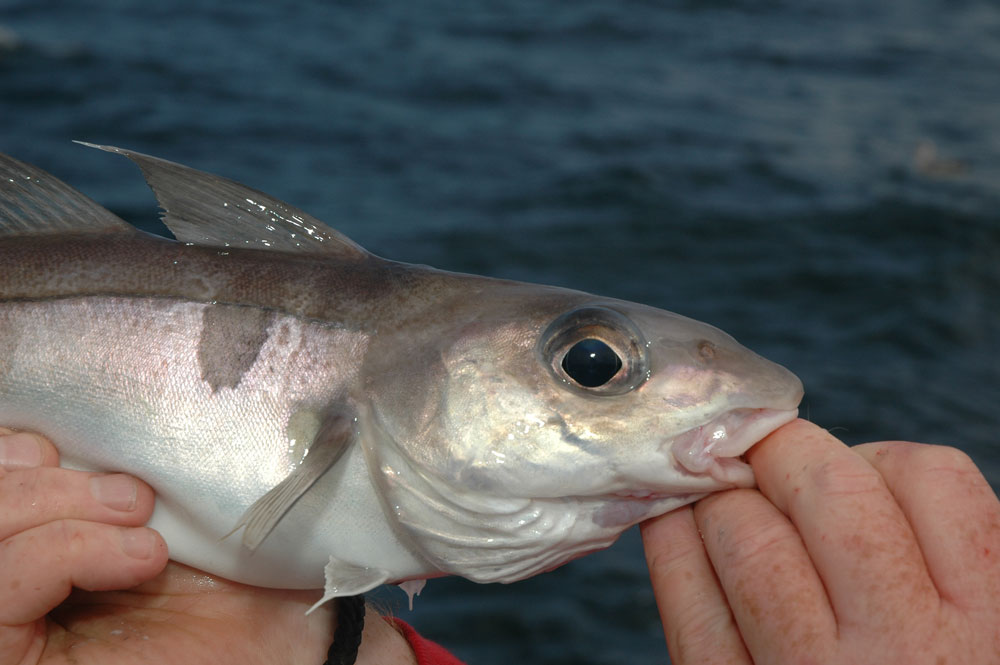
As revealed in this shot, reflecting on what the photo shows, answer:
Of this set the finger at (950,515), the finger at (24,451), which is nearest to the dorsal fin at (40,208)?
the finger at (24,451)

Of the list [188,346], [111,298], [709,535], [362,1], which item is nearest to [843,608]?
[709,535]

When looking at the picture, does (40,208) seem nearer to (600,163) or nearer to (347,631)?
(347,631)

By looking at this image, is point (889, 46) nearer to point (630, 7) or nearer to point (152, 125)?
point (630, 7)

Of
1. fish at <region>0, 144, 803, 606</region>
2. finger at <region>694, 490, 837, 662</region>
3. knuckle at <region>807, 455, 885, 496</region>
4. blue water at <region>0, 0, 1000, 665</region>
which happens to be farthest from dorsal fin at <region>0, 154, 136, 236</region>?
blue water at <region>0, 0, 1000, 665</region>

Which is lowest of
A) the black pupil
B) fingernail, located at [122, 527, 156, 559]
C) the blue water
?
the blue water

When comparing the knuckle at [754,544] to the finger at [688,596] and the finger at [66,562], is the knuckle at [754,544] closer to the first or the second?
the finger at [688,596]

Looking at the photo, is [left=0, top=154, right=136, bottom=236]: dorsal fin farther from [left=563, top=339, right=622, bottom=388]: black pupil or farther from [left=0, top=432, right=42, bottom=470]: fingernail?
[left=563, top=339, right=622, bottom=388]: black pupil
